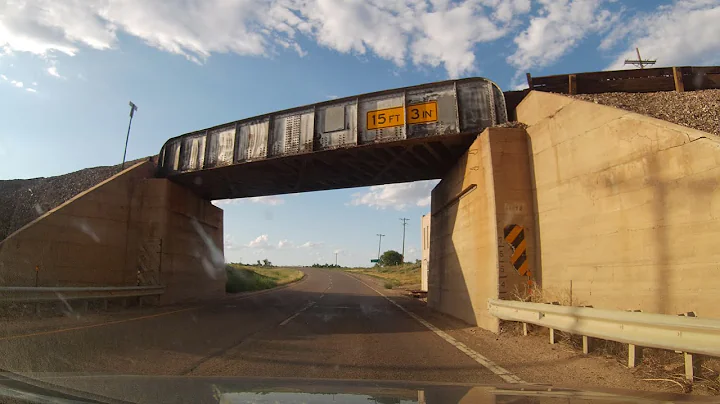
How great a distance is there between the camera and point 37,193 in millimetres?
23562

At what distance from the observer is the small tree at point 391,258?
124312 millimetres

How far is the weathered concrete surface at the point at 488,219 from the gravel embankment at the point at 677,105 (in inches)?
104

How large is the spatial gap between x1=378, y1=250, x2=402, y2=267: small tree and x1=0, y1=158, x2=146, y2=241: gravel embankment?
332ft

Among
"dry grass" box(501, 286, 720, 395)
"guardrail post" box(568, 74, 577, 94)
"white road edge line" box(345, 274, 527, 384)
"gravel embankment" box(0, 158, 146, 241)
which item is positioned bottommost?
"white road edge line" box(345, 274, 527, 384)

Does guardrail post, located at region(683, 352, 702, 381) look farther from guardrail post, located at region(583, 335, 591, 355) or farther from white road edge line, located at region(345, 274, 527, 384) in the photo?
guardrail post, located at region(583, 335, 591, 355)

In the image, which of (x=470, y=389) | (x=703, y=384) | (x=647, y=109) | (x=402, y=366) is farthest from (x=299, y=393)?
(x=647, y=109)

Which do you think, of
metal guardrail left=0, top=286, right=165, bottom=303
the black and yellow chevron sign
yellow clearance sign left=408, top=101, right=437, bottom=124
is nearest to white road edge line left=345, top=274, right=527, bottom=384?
the black and yellow chevron sign

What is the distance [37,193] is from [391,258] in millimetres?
106147

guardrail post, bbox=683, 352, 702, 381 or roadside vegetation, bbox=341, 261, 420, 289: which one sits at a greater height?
roadside vegetation, bbox=341, 261, 420, 289

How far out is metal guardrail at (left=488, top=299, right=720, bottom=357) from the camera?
516cm

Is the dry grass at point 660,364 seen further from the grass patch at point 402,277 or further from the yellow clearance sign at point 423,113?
the grass patch at point 402,277

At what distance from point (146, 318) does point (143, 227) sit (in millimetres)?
7749

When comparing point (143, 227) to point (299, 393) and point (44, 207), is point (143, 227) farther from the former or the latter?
point (299, 393)

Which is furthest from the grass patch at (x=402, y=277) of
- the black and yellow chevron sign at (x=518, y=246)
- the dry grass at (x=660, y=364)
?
the dry grass at (x=660, y=364)
